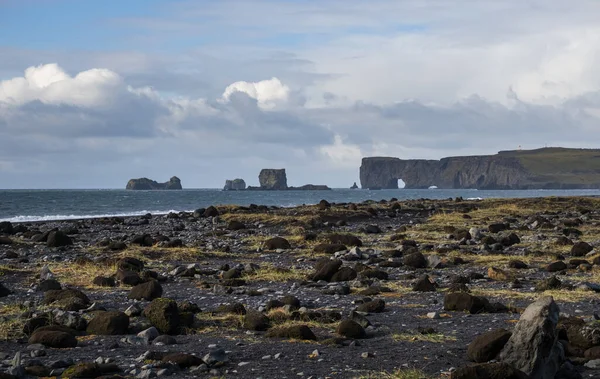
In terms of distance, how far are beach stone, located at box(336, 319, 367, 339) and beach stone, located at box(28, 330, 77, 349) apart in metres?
3.92

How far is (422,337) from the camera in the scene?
10.9 m

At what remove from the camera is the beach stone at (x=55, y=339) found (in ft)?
34.2

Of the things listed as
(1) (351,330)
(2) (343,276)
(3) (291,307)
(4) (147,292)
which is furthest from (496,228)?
(1) (351,330)

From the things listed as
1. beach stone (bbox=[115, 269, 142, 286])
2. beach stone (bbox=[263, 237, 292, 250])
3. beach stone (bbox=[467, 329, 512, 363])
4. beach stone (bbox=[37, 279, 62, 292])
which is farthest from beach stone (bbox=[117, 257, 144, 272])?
beach stone (bbox=[467, 329, 512, 363])

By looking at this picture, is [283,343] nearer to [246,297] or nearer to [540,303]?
[540,303]

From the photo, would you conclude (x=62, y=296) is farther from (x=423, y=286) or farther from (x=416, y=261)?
(x=416, y=261)

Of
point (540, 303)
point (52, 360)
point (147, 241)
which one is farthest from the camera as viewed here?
point (147, 241)

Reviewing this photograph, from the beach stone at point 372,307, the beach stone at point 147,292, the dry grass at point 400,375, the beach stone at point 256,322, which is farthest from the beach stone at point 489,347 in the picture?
the beach stone at point 147,292

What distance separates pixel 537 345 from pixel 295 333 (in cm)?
378

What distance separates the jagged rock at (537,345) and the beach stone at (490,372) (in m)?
0.38

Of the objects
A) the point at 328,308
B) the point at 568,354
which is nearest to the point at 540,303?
the point at 568,354

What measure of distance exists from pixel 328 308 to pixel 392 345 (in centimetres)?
332

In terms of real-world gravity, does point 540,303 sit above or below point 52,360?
above

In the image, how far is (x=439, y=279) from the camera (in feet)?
59.1
